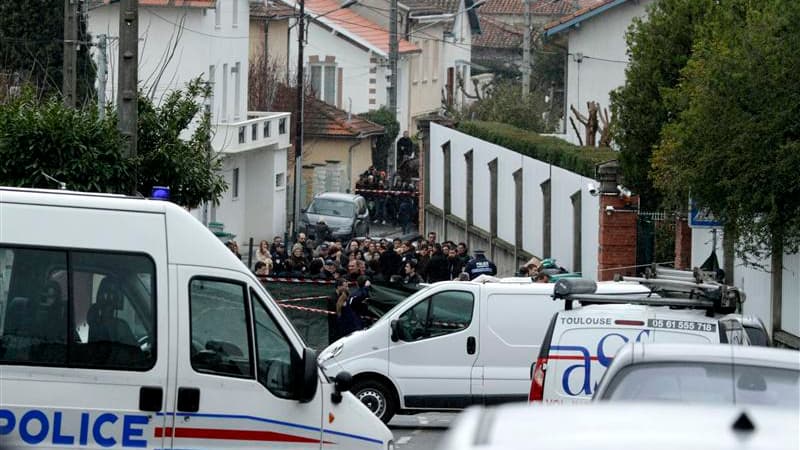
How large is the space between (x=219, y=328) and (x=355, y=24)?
66.5 m

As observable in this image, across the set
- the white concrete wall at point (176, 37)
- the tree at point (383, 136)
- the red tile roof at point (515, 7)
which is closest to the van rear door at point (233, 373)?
the white concrete wall at point (176, 37)

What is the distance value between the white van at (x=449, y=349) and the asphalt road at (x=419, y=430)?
1.13 ft

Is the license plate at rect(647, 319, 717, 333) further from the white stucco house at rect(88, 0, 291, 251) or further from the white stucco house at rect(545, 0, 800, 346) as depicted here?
the white stucco house at rect(545, 0, 800, 346)

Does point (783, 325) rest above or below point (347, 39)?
below

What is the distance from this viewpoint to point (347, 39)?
7238 cm

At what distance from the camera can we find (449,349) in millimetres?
17672

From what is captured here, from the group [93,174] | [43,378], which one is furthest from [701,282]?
[93,174]

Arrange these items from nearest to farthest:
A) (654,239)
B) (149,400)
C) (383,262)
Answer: (149,400)
(654,239)
(383,262)

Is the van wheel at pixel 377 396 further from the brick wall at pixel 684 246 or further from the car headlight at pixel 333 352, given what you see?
the brick wall at pixel 684 246

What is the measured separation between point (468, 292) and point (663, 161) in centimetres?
618

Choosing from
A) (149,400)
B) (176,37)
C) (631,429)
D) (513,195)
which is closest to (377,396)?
(149,400)

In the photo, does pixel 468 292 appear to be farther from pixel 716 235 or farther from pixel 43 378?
pixel 43 378

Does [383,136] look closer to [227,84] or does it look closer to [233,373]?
[227,84]

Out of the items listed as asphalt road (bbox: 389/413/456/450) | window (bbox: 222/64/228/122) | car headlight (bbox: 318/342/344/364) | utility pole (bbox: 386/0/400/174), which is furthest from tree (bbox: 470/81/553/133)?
car headlight (bbox: 318/342/344/364)
